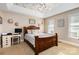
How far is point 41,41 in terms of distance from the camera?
3.37 m

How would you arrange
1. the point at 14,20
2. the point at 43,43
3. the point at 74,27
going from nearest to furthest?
the point at 43,43, the point at 74,27, the point at 14,20

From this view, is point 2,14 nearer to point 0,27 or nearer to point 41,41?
point 0,27

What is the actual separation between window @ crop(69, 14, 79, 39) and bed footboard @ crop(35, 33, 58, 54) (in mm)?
998

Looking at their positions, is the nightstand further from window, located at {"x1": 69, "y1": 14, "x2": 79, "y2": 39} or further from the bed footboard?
window, located at {"x1": 69, "y1": 14, "x2": 79, "y2": 39}

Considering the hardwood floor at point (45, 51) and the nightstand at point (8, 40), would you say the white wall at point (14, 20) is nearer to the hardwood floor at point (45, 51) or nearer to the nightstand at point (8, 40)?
the nightstand at point (8, 40)

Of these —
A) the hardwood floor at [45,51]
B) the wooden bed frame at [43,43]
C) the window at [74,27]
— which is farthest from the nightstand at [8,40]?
the window at [74,27]

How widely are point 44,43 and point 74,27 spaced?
2024 mm

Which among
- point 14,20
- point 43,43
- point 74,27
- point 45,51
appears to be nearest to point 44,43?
point 43,43

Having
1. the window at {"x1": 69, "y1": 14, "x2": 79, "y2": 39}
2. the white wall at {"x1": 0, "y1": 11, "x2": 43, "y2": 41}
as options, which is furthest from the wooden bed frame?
the white wall at {"x1": 0, "y1": 11, "x2": 43, "y2": 41}

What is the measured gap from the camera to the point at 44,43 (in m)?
3.56

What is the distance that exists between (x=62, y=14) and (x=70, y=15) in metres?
0.49

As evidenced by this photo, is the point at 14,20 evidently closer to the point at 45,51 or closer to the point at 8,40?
the point at 8,40

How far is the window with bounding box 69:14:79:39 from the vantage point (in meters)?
4.23

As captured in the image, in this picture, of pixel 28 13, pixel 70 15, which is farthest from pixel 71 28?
pixel 28 13
